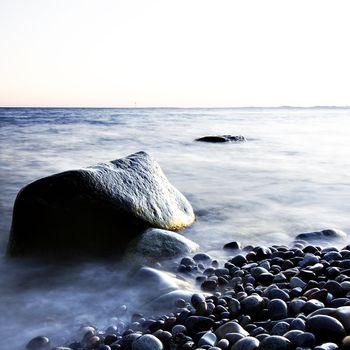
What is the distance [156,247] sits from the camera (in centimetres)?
388

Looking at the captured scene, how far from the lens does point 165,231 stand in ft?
13.4

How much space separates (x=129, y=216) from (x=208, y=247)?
0.76 metres

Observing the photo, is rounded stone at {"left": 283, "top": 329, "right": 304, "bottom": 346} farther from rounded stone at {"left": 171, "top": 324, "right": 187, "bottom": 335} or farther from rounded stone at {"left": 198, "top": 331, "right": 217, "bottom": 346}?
rounded stone at {"left": 171, "top": 324, "right": 187, "bottom": 335}

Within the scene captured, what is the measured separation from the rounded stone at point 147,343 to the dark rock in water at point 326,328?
2.37ft

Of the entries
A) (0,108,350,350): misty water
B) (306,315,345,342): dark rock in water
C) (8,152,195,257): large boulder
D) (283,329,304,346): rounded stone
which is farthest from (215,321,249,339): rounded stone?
(8,152,195,257): large boulder

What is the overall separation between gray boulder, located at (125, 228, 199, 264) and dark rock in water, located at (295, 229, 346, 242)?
3.55 ft

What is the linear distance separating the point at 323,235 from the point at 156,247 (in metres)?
1.66

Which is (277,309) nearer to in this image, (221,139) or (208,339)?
(208,339)

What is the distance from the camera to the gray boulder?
12.5 feet

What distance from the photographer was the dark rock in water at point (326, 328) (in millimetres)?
2102

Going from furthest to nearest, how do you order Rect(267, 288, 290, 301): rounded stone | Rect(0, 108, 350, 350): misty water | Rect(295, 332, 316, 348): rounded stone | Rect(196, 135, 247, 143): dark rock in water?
Rect(196, 135, 247, 143): dark rock in water
Rect(0, 108, 350, 350): misty water
Rect(267, 288, 290, 301): rounded stone
Rect(295, 332, 316, 348): rounded stone

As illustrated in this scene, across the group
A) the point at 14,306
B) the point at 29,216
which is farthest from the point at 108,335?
the point at 29,216

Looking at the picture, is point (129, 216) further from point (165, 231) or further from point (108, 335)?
point (108, 335)

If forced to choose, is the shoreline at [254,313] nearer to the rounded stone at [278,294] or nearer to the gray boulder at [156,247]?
the rounded stone at [278,294]
